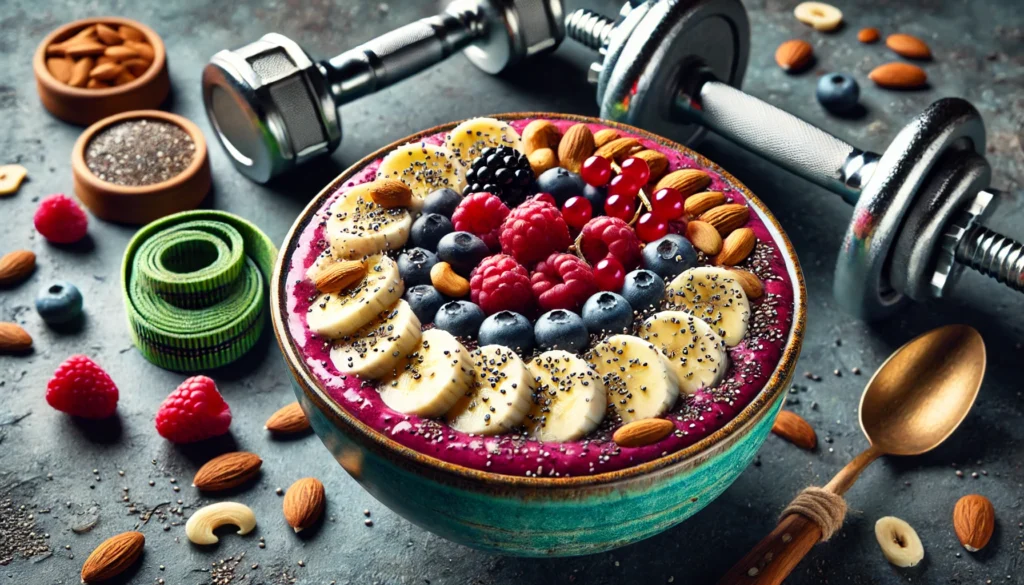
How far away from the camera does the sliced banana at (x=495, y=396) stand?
4.51 ft

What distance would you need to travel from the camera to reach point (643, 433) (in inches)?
53.0

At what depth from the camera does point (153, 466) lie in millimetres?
1799

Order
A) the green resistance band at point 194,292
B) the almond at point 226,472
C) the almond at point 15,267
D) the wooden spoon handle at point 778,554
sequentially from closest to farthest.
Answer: the wooden spoon handle at point 778,554 < the almond at point 226,472 < the green resistance band at point 194,292 < the almond at point 15,267

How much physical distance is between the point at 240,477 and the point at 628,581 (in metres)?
0.65

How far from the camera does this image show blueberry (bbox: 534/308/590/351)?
1.45 m

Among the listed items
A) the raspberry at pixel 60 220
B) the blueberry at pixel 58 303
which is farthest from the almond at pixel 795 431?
the raspberry at pixel 60 220

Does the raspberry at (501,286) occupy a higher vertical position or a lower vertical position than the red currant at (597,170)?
lower

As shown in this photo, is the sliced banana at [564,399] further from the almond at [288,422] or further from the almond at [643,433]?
the almond at [288,422]

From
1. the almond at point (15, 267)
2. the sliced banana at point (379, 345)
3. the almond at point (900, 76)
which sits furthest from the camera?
the almond at point (900, 76)

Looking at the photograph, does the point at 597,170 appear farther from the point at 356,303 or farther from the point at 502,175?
the point at 356,303

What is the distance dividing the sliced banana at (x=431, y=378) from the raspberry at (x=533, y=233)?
18 centimetres

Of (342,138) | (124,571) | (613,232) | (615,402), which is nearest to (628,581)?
(615,402)

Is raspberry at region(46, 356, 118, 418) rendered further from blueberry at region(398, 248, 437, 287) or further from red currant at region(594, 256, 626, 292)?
red currant at region(594, 256, 626, 292)

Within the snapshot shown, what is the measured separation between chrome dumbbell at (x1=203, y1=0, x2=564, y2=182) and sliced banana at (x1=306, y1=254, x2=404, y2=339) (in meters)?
0.72
